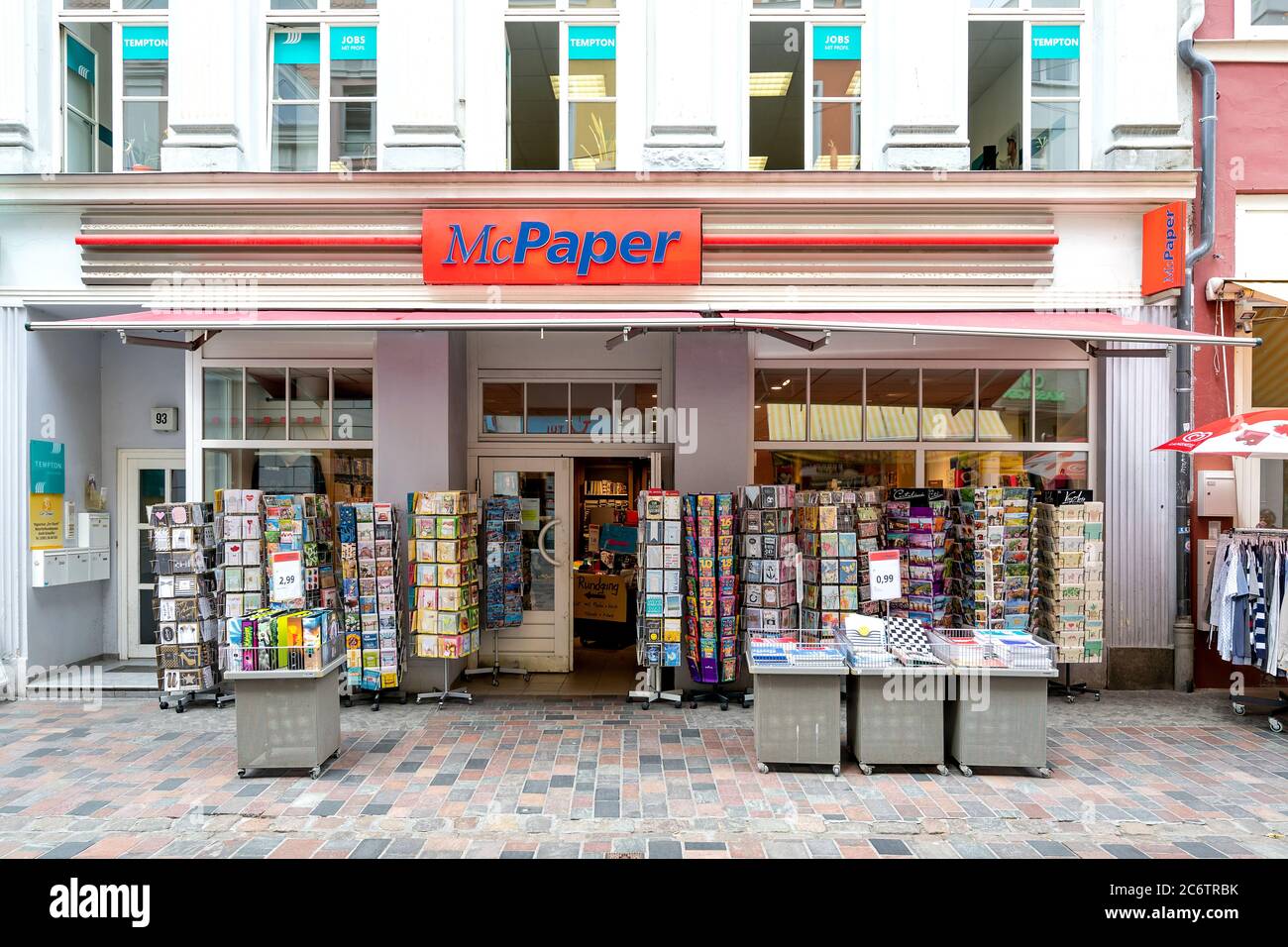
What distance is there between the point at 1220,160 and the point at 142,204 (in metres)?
11.5

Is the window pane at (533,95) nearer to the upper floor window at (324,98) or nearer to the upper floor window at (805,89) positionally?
the upper floor window at (324,98)

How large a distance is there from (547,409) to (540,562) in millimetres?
1806

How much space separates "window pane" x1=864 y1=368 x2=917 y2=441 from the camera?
8180mm

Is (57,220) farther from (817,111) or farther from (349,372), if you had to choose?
(817,111)

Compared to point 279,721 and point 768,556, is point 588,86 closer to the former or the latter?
point 768,556

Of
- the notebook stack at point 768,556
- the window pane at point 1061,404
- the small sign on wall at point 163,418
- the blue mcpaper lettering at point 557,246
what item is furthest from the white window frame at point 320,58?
the window pane at point 1061,404

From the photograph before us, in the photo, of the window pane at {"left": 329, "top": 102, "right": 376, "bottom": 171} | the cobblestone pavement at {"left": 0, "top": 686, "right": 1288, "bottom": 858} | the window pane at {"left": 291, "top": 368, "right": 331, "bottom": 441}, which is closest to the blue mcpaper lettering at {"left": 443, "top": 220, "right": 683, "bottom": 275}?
the window pane at {"left": 329, "top": 102, "right": 376, "bottom": 171}

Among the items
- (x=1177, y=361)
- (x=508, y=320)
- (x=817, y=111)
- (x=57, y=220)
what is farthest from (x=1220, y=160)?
(x=57, y=220)

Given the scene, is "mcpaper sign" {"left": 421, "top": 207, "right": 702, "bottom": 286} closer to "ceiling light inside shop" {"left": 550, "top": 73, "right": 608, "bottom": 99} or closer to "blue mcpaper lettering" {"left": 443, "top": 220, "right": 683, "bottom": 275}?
"blue mcpaper lettering" {"left": 443, "top": 220, "right": 683, "bottom": 275}

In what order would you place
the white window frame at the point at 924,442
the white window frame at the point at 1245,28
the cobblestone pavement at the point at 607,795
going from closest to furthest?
the cobblestone pavement at the point at 607,795, the white window frame at the point at 1245,28, the white window frame at the point at 924,442

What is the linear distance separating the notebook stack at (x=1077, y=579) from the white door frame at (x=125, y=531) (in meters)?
9.91

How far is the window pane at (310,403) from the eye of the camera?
26.7ft

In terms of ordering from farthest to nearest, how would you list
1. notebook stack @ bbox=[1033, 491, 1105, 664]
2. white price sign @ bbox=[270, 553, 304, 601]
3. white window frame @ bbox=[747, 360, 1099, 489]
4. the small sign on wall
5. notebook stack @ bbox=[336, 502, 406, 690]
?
the small sign on wall
white window frame @ bbox=[747, 360, 1099, 489]
notebook stack @ bbox=[1033, 491, 1105, 664]
notebook stack @ bbox=[336, 502, 406, 690]
white price sign @ bbox=[270, 553, 304, 601]

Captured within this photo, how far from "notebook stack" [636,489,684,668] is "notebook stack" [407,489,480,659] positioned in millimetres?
1848
